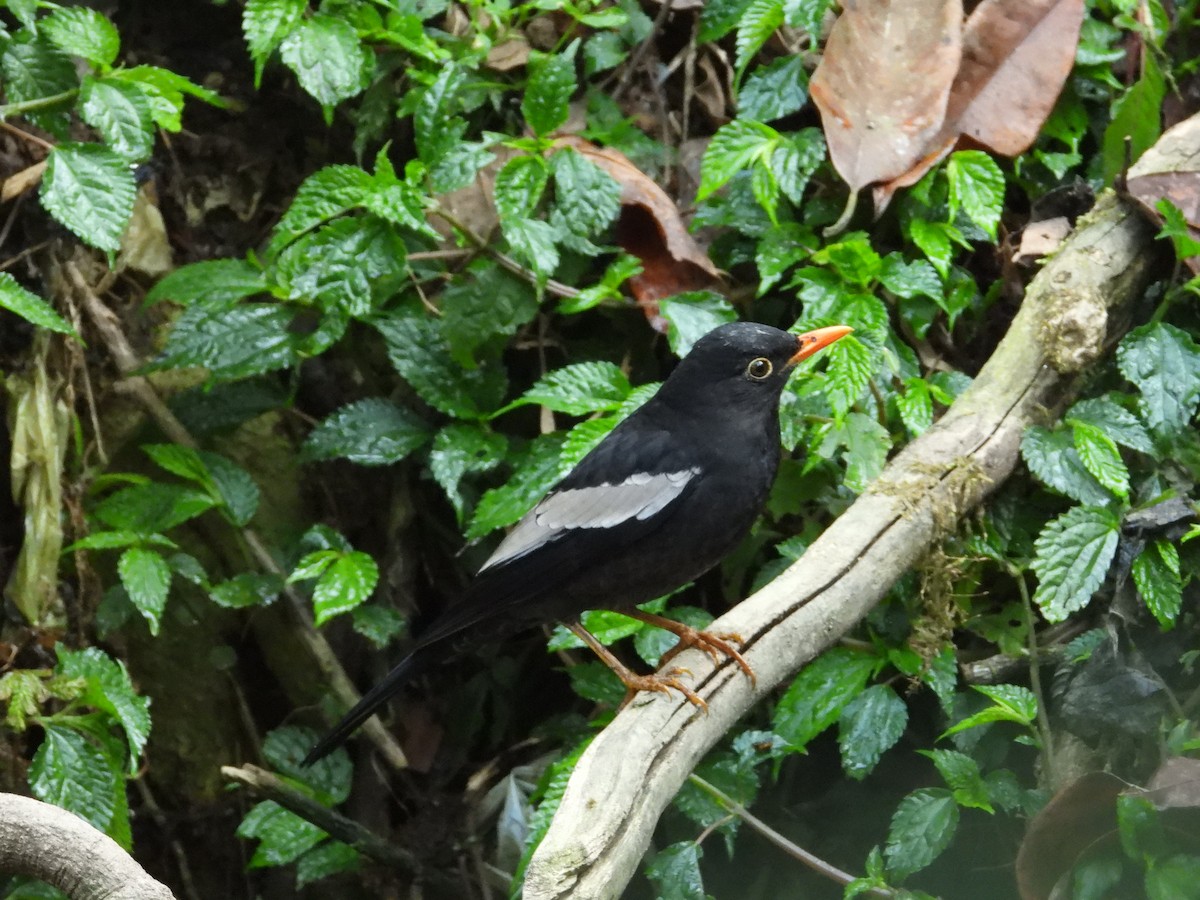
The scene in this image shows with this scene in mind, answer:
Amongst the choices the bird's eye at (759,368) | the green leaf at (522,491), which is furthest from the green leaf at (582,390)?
the bird's eye at (759,368)

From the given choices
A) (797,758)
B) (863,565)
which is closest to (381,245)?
(863,565)

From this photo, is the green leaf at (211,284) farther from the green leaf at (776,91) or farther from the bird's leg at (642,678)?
the green leaf at (776,91)

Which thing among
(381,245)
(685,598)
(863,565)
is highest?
(381,245)

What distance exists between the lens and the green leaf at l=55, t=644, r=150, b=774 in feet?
10.5

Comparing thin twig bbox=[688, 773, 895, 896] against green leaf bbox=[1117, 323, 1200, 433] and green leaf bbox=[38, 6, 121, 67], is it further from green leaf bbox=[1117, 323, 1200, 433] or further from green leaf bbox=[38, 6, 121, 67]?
green leaf bbox=[38, 6, 121, 67]

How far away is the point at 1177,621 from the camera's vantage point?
9.72ft

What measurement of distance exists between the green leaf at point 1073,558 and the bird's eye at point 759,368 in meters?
0.75

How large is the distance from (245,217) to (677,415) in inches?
77.5

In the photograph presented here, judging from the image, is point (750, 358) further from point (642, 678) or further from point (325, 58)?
point (325, 58)

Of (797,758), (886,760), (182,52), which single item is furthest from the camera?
(182,52)

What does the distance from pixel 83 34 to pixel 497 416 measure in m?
1.50

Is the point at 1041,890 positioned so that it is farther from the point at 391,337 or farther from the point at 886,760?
the point at 391,337

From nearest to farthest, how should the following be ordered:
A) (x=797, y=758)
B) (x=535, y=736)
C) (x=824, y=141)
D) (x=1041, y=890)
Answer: (x=1041, y=890) < (x=797, y=758) < (x=824, y=141) < (x=535, y=736)

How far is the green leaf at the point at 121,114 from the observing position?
10.5ft
